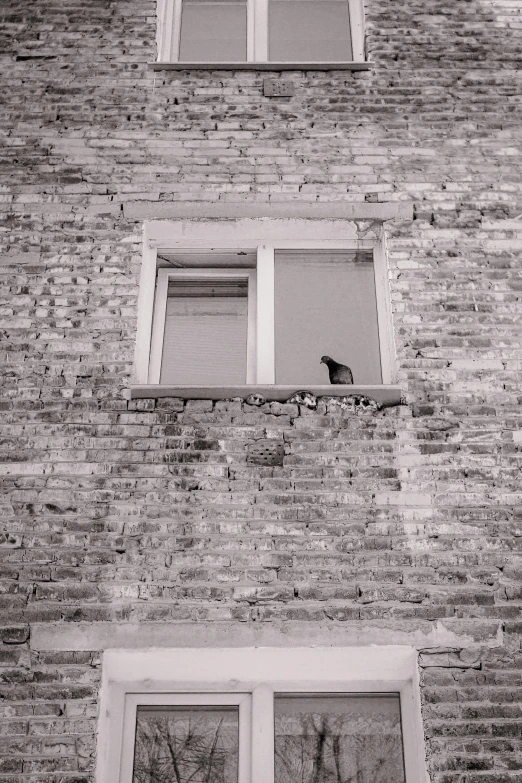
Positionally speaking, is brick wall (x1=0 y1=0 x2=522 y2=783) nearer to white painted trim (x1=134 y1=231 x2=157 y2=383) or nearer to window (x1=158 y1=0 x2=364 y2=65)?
white painted trim (x1=134 y1=231 x2=157 y2=383)

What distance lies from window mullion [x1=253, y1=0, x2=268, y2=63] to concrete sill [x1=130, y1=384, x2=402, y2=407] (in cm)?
301

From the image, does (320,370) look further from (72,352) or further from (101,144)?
(101,144)

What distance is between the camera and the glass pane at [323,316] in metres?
4.80

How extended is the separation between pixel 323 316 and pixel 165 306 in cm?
106

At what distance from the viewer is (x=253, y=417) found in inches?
170

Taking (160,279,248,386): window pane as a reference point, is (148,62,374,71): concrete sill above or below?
above

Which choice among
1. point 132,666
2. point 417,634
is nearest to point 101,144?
point 132,666

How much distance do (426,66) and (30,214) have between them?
10.5 feet

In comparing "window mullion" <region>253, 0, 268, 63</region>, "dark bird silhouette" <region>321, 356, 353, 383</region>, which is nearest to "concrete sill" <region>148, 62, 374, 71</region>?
"window mullion" <region>253, 0, 268, 63</region>

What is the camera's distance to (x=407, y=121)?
5500mm

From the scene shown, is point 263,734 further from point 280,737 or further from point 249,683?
point 249,683

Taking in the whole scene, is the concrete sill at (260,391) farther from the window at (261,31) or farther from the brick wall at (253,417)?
the window at (261,31)

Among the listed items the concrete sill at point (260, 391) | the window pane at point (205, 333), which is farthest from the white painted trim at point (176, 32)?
the concrete sill at point (260, 391)

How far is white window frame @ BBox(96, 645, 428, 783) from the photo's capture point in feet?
11.8
